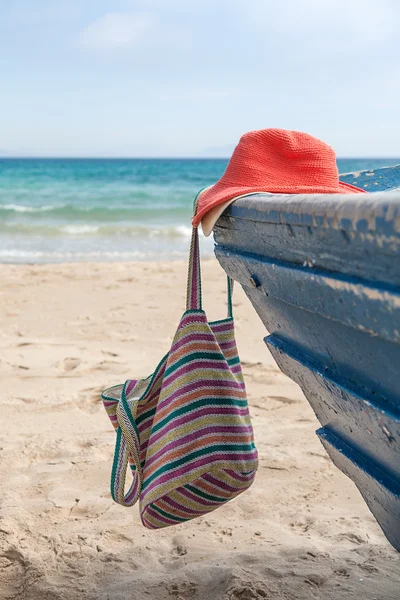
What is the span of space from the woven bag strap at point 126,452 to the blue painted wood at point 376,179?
92 cm

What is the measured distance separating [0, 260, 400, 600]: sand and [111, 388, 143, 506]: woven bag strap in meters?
0.37

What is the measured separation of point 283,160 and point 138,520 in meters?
1.42

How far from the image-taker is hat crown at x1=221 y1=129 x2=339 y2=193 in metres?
1.46

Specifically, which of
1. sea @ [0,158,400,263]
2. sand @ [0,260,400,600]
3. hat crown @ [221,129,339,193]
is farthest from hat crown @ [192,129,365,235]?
sea @ [0,158,400,263]

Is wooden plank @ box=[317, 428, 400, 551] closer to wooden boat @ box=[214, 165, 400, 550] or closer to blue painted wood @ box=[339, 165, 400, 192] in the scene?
wooden boat @ box=[214, 165, 400, 550]

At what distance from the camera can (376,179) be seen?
2.05m

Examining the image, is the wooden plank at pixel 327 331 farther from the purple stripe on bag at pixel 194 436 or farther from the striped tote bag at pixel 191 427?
the purple stripe on bag at pixel 194 436

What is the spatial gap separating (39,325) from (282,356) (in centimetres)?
388

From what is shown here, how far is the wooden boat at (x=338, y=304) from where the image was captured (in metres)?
0.91

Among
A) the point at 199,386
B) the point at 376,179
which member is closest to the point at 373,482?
the point at 199,386

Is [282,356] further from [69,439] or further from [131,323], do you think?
[131,323]

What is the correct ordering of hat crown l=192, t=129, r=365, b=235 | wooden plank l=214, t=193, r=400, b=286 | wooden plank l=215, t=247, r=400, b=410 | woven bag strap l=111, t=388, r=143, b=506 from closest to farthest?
wooden plank l=214, t=193, r=400, b=286
wooden plank l=215, t=247, r=400, b=410
hat crown l=192, t=129, r=365, b=235
woven bag strap l=111, t=388, r=143, b=506

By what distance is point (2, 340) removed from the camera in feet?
15.3

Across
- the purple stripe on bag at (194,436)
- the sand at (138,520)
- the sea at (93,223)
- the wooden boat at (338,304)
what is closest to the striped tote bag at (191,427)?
the purple stripe on bag at (194,436)
